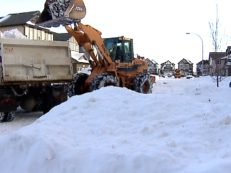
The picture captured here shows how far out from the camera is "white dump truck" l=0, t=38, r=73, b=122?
13.9 m

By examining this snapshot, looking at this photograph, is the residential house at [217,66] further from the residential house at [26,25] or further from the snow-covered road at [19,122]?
the residential house at [26,25]

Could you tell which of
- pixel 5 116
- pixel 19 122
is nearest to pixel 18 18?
pixel 5 116

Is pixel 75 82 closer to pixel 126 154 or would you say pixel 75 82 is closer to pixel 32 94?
pixel 32 94

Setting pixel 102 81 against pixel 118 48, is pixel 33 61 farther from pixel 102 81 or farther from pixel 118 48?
pixel 118 48

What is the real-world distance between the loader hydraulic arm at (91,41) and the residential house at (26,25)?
43.2 metres

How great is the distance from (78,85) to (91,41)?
5.82 feet

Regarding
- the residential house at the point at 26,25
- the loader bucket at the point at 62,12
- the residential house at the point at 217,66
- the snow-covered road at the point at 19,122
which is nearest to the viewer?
the snow-covered road at the point at 19,122

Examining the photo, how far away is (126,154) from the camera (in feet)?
18.5

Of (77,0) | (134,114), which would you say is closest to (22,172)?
(134,114)

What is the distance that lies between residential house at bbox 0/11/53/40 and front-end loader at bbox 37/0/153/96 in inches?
1645

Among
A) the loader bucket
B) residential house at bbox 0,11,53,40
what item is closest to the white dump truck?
the loader bucket

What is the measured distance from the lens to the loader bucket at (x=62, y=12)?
15844 mm

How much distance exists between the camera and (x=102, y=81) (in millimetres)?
16625

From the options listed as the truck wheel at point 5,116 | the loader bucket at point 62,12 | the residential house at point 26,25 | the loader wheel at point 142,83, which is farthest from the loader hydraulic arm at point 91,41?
the residential house at point 26,25
